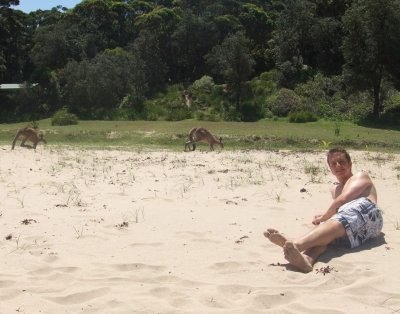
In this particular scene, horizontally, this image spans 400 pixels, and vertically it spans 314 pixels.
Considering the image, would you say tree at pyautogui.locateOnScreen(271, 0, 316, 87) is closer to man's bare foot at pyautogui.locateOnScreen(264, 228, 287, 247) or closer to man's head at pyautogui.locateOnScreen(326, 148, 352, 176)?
man's head at pyautogui.locateOnScreen(326, 148, 352, 176)

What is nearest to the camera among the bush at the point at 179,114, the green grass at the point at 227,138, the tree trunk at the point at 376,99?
the green grass at the point at 227,138

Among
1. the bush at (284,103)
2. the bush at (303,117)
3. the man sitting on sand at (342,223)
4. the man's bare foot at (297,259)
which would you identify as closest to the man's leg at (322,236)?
the man sitting on sand at (342,223)

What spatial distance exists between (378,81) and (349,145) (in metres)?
13.2

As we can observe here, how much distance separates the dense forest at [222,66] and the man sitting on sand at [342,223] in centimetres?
2596

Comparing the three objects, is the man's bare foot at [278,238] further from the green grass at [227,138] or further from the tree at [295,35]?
the tree at [295,35]

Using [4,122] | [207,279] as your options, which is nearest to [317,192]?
[207,279]

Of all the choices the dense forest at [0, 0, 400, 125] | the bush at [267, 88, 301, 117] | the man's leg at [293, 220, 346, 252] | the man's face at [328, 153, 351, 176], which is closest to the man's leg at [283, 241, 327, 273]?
the man's leg at [293, 220, 346, 252]

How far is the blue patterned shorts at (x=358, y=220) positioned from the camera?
5219 millimetres

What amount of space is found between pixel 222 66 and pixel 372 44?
38.8 feet

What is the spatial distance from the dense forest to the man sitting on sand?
25962 millimetres

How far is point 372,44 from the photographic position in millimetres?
30656

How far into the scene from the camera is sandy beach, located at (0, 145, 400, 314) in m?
4.05

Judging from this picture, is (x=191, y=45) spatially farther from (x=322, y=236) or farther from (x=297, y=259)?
(x=297, y=259)

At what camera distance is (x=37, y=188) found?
8.64 meters
